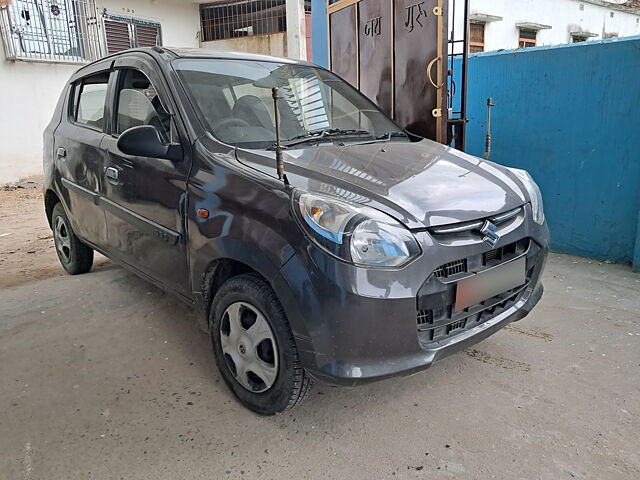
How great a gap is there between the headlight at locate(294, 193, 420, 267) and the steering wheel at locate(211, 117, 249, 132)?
2.76 feet

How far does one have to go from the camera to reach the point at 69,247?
4.10 m

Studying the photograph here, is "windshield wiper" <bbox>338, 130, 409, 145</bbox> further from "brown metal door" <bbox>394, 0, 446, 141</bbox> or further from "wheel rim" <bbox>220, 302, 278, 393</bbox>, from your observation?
"wheel rim" <bbox>220, 302, 278, 393</bbox>

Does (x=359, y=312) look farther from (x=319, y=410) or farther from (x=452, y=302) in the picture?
(x=319, y=410)

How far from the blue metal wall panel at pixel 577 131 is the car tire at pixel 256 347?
10.8 ft

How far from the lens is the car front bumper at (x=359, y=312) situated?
1799mm

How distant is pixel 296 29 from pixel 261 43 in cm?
124

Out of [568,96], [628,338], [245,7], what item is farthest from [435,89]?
[245,7]

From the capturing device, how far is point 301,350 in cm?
192

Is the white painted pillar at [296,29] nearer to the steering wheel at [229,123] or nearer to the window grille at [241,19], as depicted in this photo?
the window grille at [241,19]

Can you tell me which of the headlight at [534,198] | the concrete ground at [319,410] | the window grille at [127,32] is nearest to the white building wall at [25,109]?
the window grille at [127,32]

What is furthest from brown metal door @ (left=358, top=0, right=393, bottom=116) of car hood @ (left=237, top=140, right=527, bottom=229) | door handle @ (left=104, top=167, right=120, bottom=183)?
door handle @ (left=104, top=167, right=120, bottom=183)

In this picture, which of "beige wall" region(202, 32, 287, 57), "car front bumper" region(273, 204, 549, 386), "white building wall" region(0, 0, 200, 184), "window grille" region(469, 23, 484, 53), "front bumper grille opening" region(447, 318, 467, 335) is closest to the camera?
"car front bumper" region(273, 204, 549, 386)

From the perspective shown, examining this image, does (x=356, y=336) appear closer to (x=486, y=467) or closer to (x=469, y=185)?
(x=486, y=467)

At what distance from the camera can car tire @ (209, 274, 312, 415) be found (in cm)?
202
